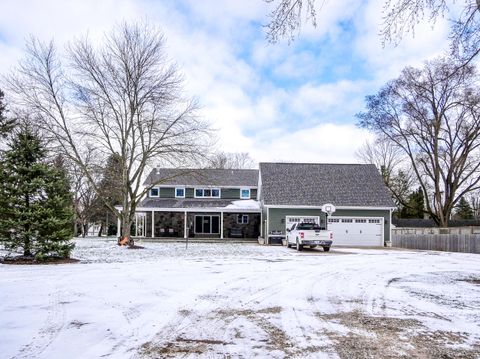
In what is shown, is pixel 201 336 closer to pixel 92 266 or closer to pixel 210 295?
pixel 210 295

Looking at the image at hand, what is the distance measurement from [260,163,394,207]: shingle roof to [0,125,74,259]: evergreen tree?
16986mm

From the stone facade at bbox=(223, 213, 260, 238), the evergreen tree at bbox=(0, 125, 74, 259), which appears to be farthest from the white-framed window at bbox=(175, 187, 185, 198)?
the evergreen tree at bbox=(0, 125, 74, 259)

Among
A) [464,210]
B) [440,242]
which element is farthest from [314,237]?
[464,210]

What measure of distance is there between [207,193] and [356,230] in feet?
43.9

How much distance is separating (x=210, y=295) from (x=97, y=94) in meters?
16.8

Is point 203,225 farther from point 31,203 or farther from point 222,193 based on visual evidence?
point 31,203

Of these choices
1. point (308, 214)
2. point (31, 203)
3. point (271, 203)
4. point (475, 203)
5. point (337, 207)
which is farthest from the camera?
point (475, 203)

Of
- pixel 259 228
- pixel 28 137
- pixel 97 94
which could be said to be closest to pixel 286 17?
pixel 28 137

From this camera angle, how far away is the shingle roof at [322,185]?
30078 mm

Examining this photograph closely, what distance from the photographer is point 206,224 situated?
35375 mm

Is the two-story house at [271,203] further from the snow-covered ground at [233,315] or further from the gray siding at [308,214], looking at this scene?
the snow-covered ground at [233,315]

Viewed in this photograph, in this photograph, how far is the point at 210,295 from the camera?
27.7 feet

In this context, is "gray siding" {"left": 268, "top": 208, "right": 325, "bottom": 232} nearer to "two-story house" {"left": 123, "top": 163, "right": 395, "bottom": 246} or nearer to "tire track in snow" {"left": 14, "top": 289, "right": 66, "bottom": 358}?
"two-story house" {"left": 123, "top": 163, "right": 395, "bottom": 246}

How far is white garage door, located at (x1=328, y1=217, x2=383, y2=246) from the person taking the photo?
29.6 metres
